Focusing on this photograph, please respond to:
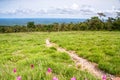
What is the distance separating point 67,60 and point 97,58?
1715mm

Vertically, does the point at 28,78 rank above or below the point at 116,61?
above

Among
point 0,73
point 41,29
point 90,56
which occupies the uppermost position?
point 0,73

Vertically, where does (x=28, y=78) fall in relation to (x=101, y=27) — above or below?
above

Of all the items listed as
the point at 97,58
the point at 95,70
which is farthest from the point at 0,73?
the point at 97,58

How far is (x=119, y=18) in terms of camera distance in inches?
3238

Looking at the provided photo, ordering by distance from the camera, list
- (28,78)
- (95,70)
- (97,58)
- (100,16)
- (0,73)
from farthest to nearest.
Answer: (100,16)
(97,58)
(95,70)
(0,73)
(28,78)

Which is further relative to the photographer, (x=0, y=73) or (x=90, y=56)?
(x=90, y=56)

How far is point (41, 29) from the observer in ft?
310

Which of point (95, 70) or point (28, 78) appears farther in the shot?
point (95, 70)

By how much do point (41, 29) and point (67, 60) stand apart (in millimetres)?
83801

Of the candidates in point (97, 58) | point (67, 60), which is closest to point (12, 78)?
point (67, 60)

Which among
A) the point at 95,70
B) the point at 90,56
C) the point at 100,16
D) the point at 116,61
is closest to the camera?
the point at 95,70

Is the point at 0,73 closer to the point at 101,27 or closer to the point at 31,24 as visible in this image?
the point at 101,27

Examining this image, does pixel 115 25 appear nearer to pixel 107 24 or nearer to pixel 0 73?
pixel 107 24
